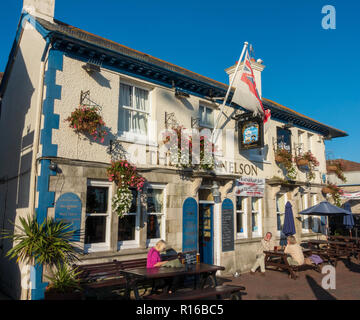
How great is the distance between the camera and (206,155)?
10.5 metres

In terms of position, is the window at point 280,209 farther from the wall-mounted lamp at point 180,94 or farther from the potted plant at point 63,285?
the potted plant at point 63,285

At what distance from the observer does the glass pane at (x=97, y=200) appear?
325 inches

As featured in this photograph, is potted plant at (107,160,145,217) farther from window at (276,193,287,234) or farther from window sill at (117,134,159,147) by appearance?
window at (276,193,287,234)

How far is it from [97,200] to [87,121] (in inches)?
81.9

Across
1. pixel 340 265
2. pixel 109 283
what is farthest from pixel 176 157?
pixel 340 265

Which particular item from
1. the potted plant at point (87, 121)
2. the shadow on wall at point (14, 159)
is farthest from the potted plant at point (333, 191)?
the shadow on wall at point (14, 159)

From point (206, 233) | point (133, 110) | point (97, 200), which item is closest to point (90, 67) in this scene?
point (133, 110)

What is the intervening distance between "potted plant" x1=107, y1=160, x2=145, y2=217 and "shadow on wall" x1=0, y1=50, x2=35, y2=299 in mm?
2190

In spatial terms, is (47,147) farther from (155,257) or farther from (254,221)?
(254,221)

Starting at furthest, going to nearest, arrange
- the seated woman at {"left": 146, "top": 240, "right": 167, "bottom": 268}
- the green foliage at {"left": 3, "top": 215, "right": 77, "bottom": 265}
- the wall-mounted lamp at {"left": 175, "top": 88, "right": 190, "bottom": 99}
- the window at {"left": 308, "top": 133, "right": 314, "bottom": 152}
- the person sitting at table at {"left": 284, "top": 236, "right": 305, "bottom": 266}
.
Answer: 1. the window at {"left": 308, "top": 133, "right": 314, "bottom": 152}
2. the person sitting at table at {"left": 284, "top": 236, "right": 305, "bottom": 266}
3. the wall-mounted lamp at {"left": 175, "top": 88, "right": 190, "bottom": 99}
4. the seated woman at {"left": 146, "top": 240, "right": 167, "bottom": 268}
5. the green foliage at {"left": 3, "top": 215, "right": 77, "bottom": 265}

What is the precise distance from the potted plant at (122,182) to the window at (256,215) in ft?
20.8

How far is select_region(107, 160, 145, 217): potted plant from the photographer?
830cm

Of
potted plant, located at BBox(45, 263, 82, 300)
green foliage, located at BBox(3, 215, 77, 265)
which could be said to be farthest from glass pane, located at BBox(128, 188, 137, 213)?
potted plant, located at BBox(45, 263, 82, 300)

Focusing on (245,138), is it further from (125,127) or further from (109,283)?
(109,283)
